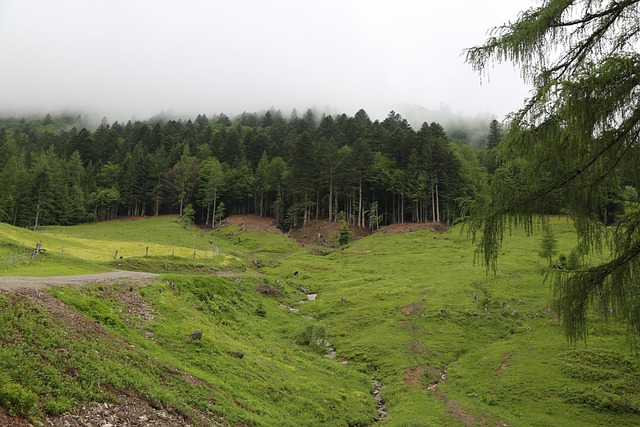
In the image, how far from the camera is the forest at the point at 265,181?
285 feet

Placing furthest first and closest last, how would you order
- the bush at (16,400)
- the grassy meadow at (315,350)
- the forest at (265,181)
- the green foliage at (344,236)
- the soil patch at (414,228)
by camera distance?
the forest at (265,181), the soil patch at (414,228), the green foliage at (344,236), the grassy meadow at (315,350), the bush at (16,400)

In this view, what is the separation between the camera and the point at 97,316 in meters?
14.8

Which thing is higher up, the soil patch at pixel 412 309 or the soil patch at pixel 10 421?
the soil patch at pixel 10 421

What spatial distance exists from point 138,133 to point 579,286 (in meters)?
163

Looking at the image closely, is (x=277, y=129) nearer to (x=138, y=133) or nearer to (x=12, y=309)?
(x=138, y=133)

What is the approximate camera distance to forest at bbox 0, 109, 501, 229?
8694cm

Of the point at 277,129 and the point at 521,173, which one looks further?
the point at 277,129

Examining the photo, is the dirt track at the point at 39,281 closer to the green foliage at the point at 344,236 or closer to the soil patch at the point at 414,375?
the soil patch at the point at 414,375

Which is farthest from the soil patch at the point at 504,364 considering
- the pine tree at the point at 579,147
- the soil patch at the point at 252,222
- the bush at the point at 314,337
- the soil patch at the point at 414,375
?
the soil patch at the point at 252,222

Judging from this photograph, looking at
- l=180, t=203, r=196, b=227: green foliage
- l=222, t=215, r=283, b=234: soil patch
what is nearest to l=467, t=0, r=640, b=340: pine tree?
l=222, t=215, r=283, b=234: soil patch

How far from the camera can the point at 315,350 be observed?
90.5 feet

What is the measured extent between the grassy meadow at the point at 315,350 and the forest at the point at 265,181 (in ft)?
141

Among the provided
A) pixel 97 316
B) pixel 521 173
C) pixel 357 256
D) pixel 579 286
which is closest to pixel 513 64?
pixel 521 173

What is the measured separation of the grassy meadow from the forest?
1689 inches
